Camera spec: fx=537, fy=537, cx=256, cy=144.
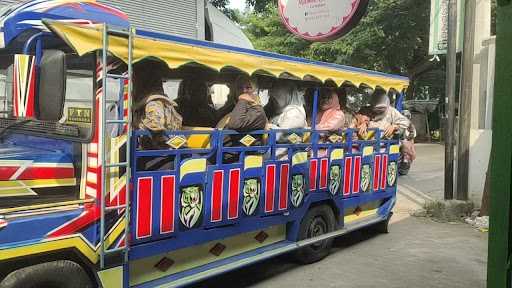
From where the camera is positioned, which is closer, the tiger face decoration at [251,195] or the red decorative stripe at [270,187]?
the tiger face decoration at [251,195]

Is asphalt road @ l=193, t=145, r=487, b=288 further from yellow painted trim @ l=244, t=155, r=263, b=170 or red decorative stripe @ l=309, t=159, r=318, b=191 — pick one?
yellow painted trim @ l=244, t=155, r=263, b=170

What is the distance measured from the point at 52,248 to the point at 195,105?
8.78 feet

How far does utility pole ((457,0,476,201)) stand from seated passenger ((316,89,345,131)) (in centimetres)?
352

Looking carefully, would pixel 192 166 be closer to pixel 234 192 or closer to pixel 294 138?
pixel 234 192

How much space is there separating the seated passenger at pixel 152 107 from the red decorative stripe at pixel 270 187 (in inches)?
44.9

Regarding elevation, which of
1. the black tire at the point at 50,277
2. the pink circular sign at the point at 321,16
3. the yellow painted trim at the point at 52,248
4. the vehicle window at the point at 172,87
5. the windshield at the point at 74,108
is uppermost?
the pink circular sign at the point at 321,16

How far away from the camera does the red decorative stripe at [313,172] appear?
566cm

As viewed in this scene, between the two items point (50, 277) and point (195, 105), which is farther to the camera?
point (195, 105)

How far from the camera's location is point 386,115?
7082 mm

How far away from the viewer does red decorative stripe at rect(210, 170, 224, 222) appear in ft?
14.5

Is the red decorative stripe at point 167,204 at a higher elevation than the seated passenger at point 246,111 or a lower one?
lower

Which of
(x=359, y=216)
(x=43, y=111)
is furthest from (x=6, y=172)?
(x=359, y=216)

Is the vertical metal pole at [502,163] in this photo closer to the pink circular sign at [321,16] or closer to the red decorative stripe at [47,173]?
the red decorative stripe at [47,173]

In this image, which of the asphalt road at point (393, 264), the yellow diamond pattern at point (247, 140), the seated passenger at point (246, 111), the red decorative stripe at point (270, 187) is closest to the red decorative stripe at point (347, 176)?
the asphalt road at point (393, 264)
